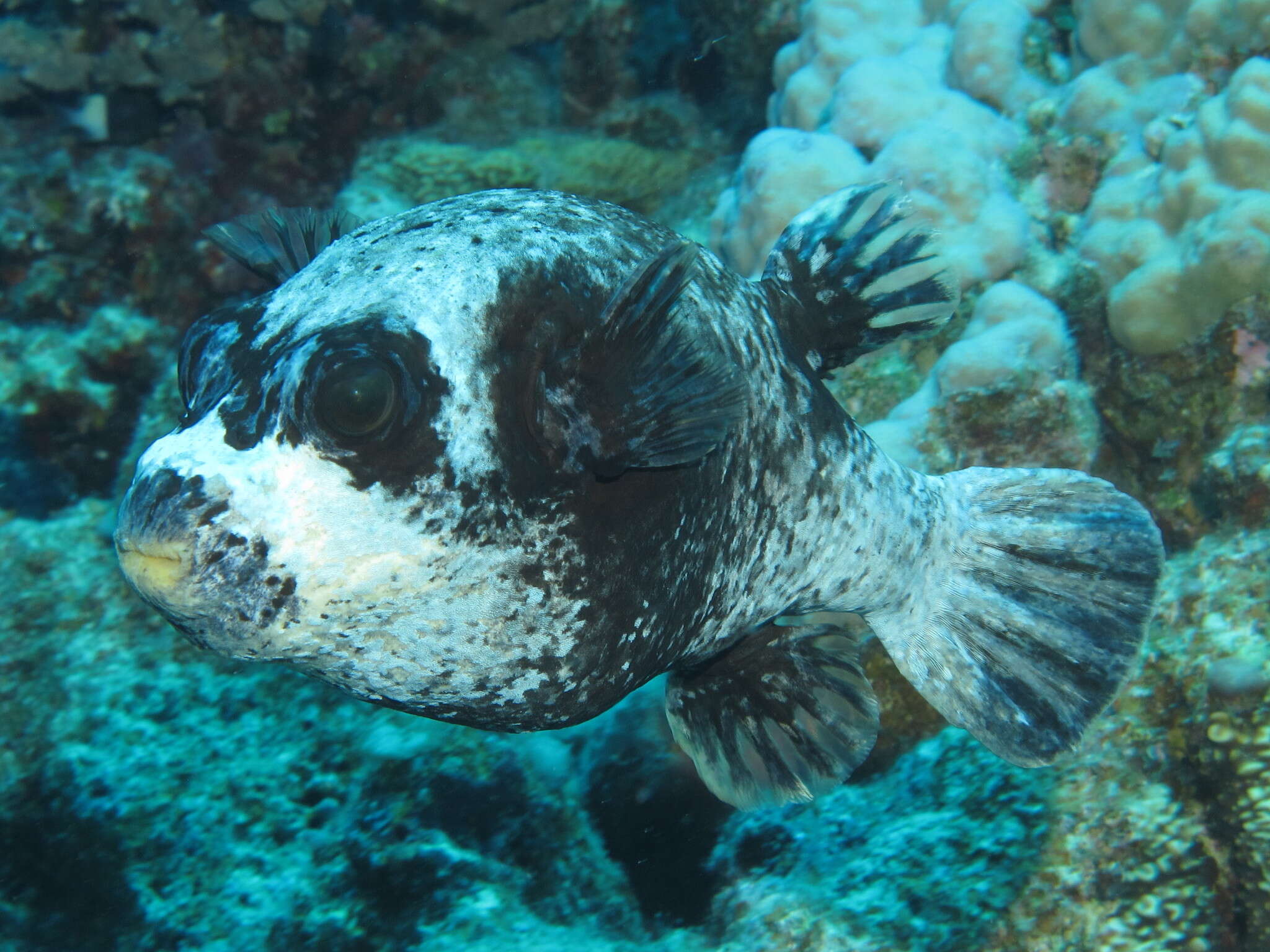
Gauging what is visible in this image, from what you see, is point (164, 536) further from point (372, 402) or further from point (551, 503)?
point (551, 503)

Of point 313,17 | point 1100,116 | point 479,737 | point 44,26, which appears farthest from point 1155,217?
point 44,26

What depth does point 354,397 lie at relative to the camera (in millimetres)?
1585

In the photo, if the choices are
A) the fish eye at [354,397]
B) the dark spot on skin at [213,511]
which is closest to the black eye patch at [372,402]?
the fish eye at [354,397]

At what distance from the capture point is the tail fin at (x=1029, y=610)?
2668 millimetres

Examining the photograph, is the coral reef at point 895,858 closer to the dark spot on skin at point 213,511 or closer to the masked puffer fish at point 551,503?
the masked puffer fish at point 551,503

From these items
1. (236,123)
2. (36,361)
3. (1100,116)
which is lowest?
(1100,116)

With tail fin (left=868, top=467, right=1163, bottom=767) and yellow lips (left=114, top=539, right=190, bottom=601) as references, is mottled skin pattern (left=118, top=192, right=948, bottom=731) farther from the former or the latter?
tail fin (left=868, top=467, right=1163, bottom=767)

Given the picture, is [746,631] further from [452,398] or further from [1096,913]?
[1096,913]

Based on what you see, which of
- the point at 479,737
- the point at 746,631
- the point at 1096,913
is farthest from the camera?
the point at 479,737

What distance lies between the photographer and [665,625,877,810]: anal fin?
2600 mm

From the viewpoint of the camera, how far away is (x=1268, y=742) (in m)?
2.71

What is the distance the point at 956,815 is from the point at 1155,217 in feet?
11.1

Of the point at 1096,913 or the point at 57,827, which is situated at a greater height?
the point at 57,827

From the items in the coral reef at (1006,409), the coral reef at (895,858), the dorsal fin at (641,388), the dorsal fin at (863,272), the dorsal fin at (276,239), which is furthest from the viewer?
the coral reef at (1006,409)
